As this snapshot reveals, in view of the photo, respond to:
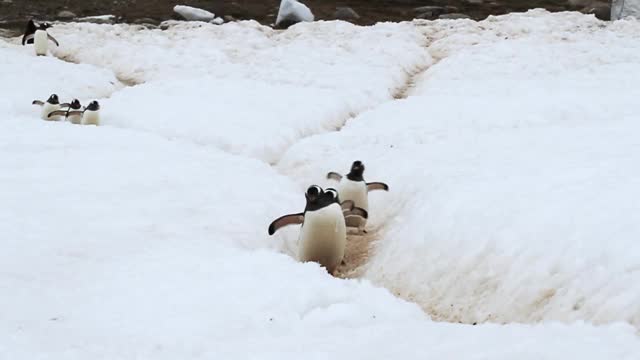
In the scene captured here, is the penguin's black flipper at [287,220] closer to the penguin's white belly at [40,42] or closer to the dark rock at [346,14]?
the penguin's white belly at [40,42]

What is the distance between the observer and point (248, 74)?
52.0 feet

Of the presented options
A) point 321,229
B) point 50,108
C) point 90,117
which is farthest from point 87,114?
point 321,229

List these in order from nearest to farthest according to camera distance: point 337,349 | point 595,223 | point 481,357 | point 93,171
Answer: point 481,357
point 337,349
point 595,223
point 93,171

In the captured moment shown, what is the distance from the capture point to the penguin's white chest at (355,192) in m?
7.47

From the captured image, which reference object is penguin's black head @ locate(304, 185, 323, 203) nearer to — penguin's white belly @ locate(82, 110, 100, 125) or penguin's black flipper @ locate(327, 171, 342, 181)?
penguin's black flipper @ locate(327, 171, 342, 181)

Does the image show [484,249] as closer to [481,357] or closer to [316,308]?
[316,308]

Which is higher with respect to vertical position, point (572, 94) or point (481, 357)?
point (481, 357)

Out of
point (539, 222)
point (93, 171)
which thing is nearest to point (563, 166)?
point (539, 222)

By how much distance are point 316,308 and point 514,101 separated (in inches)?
325

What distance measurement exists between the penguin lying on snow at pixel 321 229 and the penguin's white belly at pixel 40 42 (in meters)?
14.1

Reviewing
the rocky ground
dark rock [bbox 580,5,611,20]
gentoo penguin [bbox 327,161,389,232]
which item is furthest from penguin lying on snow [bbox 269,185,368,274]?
dark rock [bbox 580,5,611,20]

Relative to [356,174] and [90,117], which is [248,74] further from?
[356,174]

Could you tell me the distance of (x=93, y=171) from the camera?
312 inches

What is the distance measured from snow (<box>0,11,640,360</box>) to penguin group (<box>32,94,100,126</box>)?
35 centimetres
